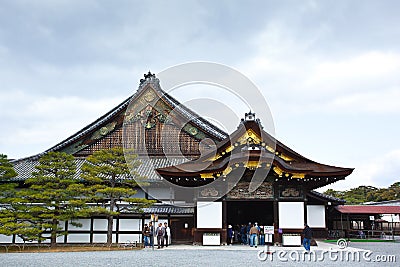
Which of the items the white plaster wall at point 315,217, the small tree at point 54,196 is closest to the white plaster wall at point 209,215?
the small tree at point 54,196

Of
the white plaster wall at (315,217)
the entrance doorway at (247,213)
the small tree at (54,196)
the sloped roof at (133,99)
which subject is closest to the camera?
the small tree at (54,196)

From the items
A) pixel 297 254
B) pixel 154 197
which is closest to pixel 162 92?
pixel 154 197

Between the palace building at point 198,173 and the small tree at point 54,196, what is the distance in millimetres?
2188

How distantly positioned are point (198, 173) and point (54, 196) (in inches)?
285

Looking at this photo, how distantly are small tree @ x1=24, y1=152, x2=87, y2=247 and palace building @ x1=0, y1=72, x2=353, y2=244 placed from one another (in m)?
2.19

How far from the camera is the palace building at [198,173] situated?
2162cm

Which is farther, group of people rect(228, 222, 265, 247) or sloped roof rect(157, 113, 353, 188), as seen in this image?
group of people rect(228, 222, 265, 247)

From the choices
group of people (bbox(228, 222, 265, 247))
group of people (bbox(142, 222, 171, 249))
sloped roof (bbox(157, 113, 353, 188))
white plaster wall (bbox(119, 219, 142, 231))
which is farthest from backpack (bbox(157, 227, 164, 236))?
group of people (bbox(228, 222, 265, 247))

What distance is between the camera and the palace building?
2162 cm

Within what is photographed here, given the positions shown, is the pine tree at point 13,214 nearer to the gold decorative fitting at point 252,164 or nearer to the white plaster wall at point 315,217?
the gold decorative fitting at point 252,164

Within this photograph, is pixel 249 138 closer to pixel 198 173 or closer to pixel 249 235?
pixel 198 173

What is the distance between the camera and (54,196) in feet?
71.5

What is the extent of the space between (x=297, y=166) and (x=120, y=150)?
8966 millimetres

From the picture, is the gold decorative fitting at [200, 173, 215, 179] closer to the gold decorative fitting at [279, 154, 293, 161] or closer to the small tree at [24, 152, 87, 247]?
the gold decorative fitting at [279, 154, 293, 161]
